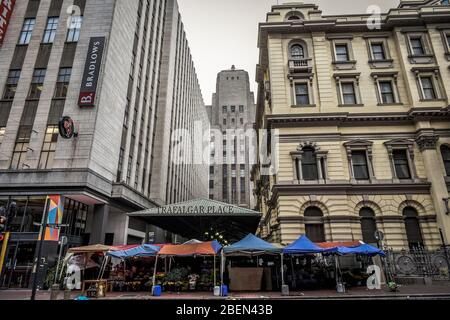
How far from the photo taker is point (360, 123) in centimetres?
2448

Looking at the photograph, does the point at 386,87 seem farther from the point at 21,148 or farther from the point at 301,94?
the point at 21,148

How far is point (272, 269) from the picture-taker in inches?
722

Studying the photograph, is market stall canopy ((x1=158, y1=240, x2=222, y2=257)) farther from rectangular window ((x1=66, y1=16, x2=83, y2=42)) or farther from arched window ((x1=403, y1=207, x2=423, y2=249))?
rectangular window ((x1=66, y1=16, x2=83, y2=42))

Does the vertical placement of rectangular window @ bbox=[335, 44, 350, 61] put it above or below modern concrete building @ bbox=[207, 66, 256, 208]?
below

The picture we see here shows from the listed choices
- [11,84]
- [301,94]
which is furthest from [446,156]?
[11,84]

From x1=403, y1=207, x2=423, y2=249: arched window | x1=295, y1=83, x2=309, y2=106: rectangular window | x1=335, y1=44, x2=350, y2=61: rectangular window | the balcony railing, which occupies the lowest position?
x1=403, y1=207, x2=423, y2=249: arched window

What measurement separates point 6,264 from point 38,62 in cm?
1827

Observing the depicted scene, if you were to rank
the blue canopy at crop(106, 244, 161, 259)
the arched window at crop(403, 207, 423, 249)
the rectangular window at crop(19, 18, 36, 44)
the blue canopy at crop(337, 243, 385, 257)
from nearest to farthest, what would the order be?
the blue canopy at crop(337, 243, 385, 257)
the blue canopy at crop(106, 244, 161, 259)
the arched window at crop(403, 207, 423, 249)
the rectangular window at crop(19, 18, 36, 44)

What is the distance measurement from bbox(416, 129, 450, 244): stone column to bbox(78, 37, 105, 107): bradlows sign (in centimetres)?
2868

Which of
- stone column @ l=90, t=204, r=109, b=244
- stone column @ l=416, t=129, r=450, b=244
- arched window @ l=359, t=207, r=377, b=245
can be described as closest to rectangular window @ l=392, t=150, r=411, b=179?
stone column @ l=416, t=129, r=450, b=244

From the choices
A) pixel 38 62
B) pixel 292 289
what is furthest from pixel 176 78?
pixel 292 289

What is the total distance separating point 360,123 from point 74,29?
94.9ft

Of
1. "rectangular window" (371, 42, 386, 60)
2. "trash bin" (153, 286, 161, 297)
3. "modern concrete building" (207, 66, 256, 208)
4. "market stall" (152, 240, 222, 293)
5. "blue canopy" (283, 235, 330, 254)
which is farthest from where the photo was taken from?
"modern concrete building" (207, 66, 256, 208)

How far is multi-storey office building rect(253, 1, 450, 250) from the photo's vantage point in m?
22.0
